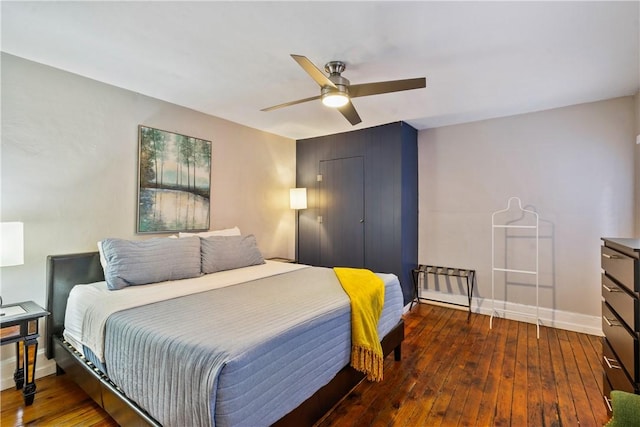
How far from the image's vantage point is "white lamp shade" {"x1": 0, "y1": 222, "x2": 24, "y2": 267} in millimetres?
1926

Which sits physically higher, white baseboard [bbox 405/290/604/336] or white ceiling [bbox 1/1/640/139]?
white ceiling [bbox 1/1/640/139]

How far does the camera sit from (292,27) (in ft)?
6.18

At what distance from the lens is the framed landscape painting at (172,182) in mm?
3004

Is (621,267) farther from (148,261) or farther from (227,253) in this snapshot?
(148,261)

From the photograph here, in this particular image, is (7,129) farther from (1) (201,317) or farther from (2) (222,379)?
(2) (222,379)

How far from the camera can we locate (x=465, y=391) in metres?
2.15

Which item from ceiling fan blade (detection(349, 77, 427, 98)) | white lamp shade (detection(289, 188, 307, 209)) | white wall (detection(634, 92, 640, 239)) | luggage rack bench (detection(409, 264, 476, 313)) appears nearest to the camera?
ceiling fan blade (detection(349, 77, 427, 98))

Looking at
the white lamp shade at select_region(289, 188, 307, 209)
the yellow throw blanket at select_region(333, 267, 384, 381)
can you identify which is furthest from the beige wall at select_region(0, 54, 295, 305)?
the yellow throw blanket at select_region(333, 267, 384, 381)

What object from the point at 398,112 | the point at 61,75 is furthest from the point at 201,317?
the point at 398,112

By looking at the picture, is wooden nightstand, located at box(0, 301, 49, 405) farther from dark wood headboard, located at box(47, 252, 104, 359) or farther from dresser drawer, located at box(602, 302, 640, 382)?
dresser drawer, located at box(602, 302, 640, 382)

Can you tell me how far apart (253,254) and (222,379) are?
218 cm

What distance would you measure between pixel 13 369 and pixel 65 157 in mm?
1644

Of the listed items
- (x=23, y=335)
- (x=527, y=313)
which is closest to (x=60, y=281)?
(x=23, y=335)

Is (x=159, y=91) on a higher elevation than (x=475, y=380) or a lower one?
higher
